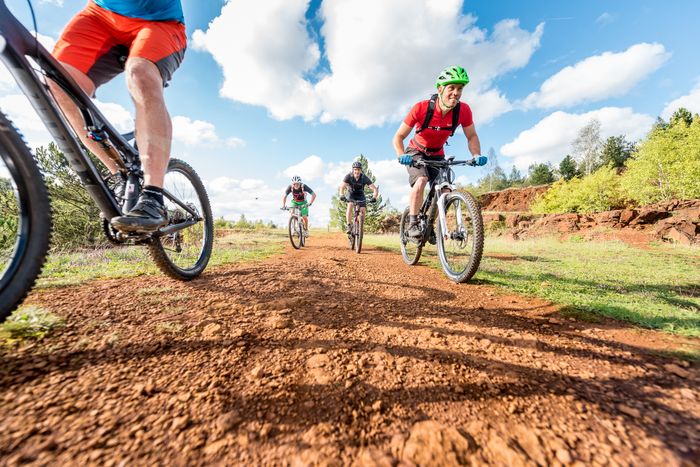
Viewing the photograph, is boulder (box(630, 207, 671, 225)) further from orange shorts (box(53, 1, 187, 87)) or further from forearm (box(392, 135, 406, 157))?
orange shorts (box(53, 1, 187, 87))

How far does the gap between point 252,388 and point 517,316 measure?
1994 millimetres

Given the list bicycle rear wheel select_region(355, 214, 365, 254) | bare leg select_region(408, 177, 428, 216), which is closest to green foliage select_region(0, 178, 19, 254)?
bare leg select_region(408, 177, 428, 216)

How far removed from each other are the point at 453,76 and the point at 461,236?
7.40ft

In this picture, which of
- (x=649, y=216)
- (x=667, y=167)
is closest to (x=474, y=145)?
(x=649, y=216)

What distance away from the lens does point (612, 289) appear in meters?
3.04

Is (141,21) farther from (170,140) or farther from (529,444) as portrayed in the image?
(529,444)

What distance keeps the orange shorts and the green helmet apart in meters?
3.26

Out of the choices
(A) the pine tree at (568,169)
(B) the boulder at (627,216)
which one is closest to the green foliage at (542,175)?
(A) the pine tree at (568,169)

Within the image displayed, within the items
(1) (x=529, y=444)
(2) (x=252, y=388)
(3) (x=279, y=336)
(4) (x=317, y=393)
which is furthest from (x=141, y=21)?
(1) (x=529, y=444)

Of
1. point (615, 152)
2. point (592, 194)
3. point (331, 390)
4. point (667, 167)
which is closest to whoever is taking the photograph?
point (331, 390)

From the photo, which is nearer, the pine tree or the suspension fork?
the suspension fork

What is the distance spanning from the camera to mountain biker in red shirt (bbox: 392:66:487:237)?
3.90m

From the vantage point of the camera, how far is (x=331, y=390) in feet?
3.70

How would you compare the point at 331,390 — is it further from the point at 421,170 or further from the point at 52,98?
the point at 421,170
